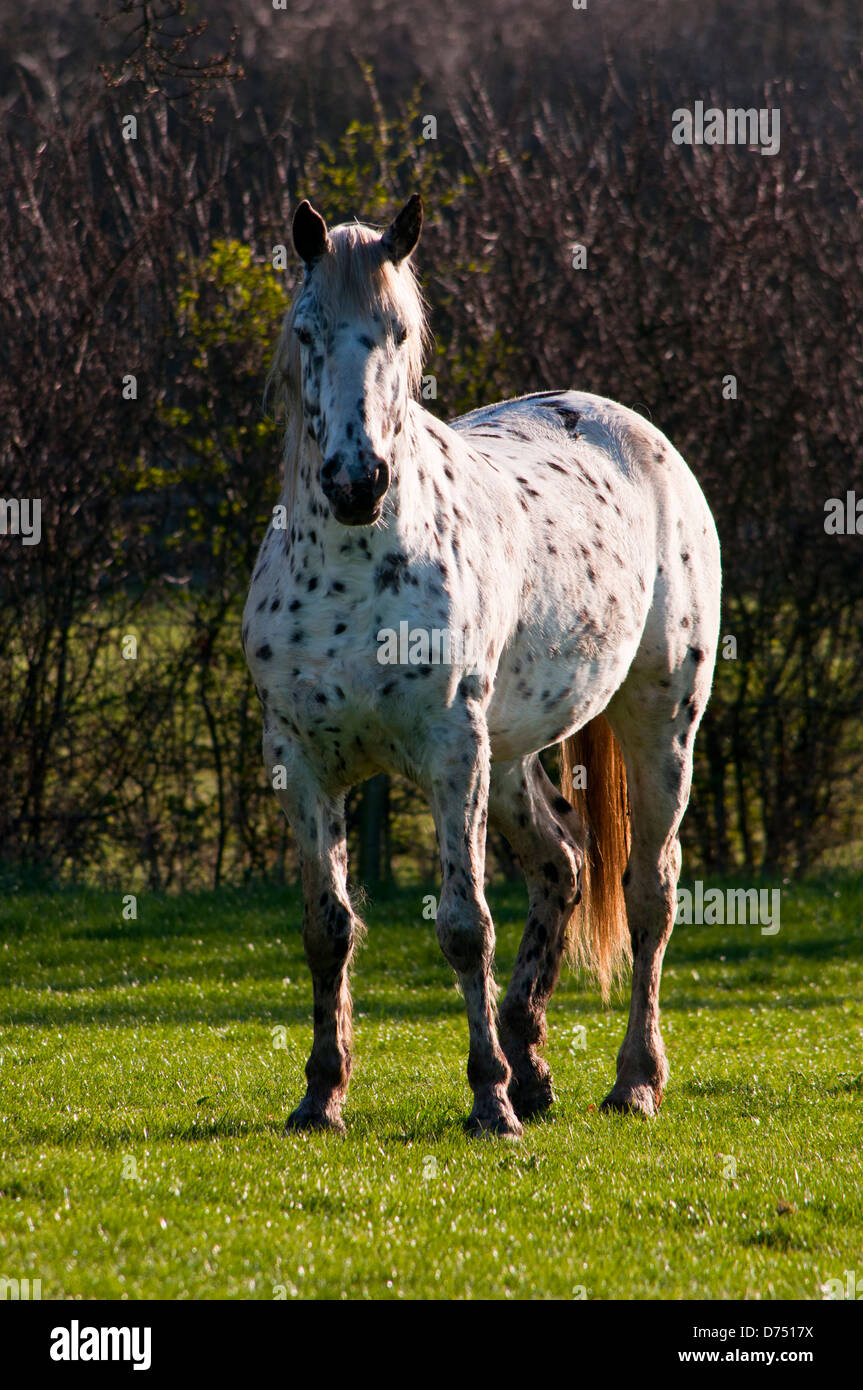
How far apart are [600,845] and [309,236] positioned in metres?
3.25

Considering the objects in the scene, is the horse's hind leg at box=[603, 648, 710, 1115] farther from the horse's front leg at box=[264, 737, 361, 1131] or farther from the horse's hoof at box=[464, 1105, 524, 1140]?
the horse's front leg at box=[264, 737, 361, 1131]

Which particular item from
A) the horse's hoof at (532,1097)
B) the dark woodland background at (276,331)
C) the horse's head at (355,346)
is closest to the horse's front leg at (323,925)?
the horse's hoof at (532,1097)

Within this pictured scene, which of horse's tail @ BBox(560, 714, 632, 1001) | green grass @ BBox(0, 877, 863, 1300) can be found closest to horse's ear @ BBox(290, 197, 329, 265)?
horse's tail @ BBox(560, 714, 632, 1001)

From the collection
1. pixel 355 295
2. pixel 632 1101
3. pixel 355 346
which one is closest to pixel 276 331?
pixel 355 295

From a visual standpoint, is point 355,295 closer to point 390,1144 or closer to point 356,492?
point 356,492

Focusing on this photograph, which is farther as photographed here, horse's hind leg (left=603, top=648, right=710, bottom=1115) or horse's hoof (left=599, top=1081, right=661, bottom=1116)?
horse's hind leg (left=603, top=648, right=710, bottom=1115)

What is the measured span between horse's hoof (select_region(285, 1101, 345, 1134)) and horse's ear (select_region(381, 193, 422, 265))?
3003mm

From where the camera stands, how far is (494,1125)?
491 cm

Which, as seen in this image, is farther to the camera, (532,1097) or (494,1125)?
(532,1097)

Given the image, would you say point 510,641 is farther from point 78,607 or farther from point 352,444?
point 78,607

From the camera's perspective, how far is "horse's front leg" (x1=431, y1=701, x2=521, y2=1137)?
15.9 feet

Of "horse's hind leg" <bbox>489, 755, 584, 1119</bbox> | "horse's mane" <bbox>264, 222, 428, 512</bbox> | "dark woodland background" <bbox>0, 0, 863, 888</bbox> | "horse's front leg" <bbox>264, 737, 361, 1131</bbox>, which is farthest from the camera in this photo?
"dark woodland background" <bbox>0, 0, 863, 888</bbox>

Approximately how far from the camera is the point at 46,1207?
13.2ft
